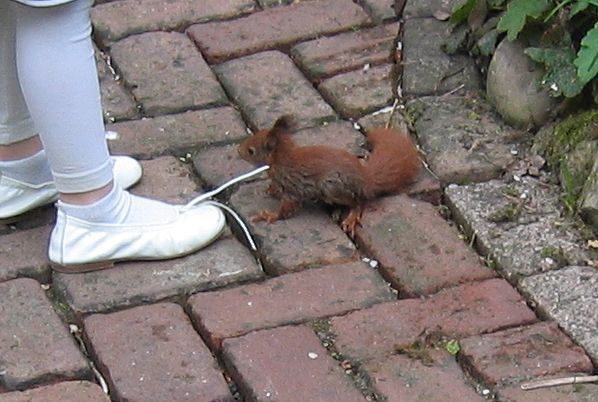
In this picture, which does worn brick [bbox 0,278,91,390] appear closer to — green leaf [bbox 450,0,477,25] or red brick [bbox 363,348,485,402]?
red brick [bbox 363,348,485,402]

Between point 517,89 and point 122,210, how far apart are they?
1.02 m

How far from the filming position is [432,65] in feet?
12.1

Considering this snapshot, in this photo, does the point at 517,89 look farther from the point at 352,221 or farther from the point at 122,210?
the point at 122,210

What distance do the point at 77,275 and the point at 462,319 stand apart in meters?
0.82

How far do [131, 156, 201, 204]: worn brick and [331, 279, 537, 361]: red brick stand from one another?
60 centimetres

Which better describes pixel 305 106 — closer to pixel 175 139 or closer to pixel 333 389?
pixel 175 139

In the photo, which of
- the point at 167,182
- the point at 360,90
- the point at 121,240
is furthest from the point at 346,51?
the point at 121,240

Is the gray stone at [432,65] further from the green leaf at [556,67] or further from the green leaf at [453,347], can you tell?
the green leaf at [453,347]

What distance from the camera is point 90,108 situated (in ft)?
9.43

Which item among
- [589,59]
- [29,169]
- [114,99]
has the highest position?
[589,59]

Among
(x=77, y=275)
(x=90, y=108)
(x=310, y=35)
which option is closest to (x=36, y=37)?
(x=90, y=108)

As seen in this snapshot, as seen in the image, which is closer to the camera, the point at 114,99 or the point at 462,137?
the point at 462,137

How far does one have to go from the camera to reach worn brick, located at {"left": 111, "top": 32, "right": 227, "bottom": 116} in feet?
11.9

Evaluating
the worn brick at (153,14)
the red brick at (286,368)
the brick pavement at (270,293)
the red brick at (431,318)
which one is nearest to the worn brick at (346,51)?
the brick pavement at (270,293)
